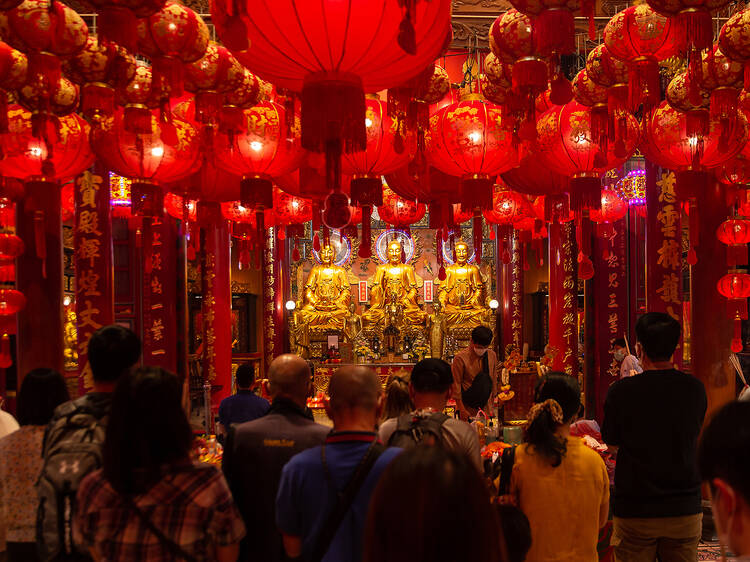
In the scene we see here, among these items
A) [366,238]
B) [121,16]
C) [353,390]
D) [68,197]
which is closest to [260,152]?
[366,238]

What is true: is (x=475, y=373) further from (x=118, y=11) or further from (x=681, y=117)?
(x=118, y=11)

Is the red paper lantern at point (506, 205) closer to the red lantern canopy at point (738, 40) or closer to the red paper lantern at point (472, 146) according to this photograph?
the red paper lantern at point (472, 146)

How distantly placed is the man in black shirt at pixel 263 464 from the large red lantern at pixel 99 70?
1.89 m

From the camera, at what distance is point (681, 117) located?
Result: 3596mm

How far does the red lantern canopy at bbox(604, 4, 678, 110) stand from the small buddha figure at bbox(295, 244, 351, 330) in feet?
40.3

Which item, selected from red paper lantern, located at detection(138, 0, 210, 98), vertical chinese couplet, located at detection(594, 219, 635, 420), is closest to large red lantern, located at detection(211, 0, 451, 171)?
red paper lantern, located at detection(138, 0, 210, 98)

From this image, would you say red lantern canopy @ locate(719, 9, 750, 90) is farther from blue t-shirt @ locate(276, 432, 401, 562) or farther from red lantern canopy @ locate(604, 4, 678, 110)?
blue t-shirt @ locate(276, 432, 401, 562)

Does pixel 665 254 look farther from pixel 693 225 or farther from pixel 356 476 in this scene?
pixel 356 476

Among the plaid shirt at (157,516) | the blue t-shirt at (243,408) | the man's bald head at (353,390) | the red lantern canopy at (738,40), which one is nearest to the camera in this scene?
the plaid shirt at (157,516)

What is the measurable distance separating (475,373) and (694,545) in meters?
2.66

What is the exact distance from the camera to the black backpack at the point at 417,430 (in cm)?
209

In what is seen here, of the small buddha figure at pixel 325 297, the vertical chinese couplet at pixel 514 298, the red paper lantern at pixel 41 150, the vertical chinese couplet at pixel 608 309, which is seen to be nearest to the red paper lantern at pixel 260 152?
the red paper lantern at pixel 41 150

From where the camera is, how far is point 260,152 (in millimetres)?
3693

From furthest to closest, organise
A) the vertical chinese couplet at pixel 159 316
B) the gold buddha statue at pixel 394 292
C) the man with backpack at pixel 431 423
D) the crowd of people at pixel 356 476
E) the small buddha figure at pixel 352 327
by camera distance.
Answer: the gold buddha statue at pixel 394 292, the small buddha figure at pixel 352 327, the vertical chinese couplet at pixel 159 316, the man with backpack at pixel 431 423, the crowd of people at pixel 356 476
